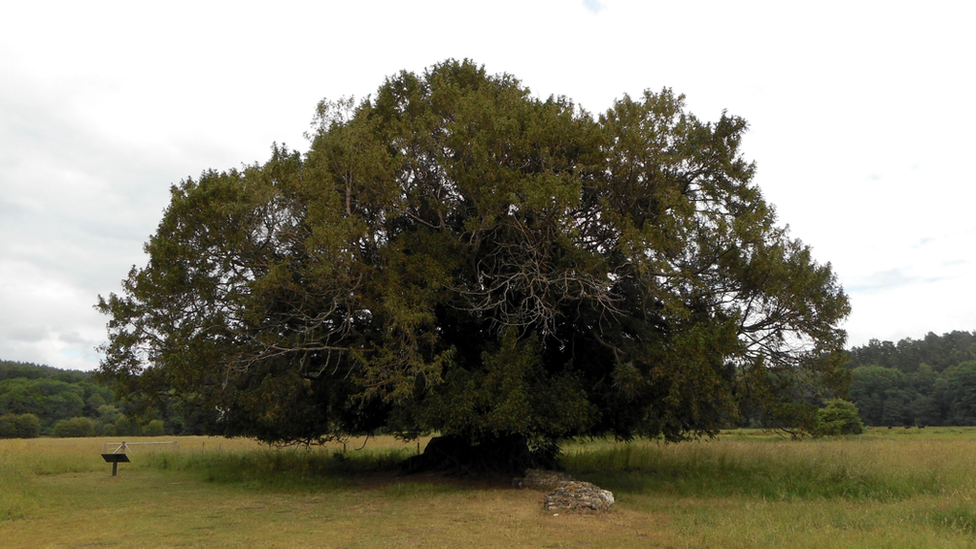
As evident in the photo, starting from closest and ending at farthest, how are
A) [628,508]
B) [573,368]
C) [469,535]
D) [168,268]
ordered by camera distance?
[469,535] < [628,508] < [168,268] < [573,368]

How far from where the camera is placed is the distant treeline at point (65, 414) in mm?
64312

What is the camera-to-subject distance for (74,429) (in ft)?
223

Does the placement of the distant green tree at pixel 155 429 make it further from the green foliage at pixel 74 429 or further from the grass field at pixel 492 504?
the grass field at pixel 492 504

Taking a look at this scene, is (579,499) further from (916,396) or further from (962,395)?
(916,396)

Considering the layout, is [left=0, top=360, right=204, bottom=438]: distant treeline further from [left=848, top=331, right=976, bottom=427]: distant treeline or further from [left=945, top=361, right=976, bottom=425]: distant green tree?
[left=945, top=361, right=976, bottom=425]: distant green tree

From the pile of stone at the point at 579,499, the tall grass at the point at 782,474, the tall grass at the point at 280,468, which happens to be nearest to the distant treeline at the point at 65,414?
the tall grass at the point at 280,468

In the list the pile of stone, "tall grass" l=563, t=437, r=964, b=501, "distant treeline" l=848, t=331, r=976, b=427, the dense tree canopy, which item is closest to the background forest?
"distant treeline" l=848, t=331, r=976, b=427

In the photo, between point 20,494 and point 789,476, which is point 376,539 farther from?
point 789,476

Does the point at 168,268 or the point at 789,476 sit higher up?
the point at 168,268

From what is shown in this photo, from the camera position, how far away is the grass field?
9.45 metres

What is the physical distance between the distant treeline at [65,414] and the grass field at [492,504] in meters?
39.8

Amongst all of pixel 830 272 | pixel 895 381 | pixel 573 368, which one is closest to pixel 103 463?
pixel 573 368

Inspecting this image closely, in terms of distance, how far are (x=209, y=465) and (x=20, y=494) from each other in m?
7.31

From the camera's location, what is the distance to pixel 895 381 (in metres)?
75.3
